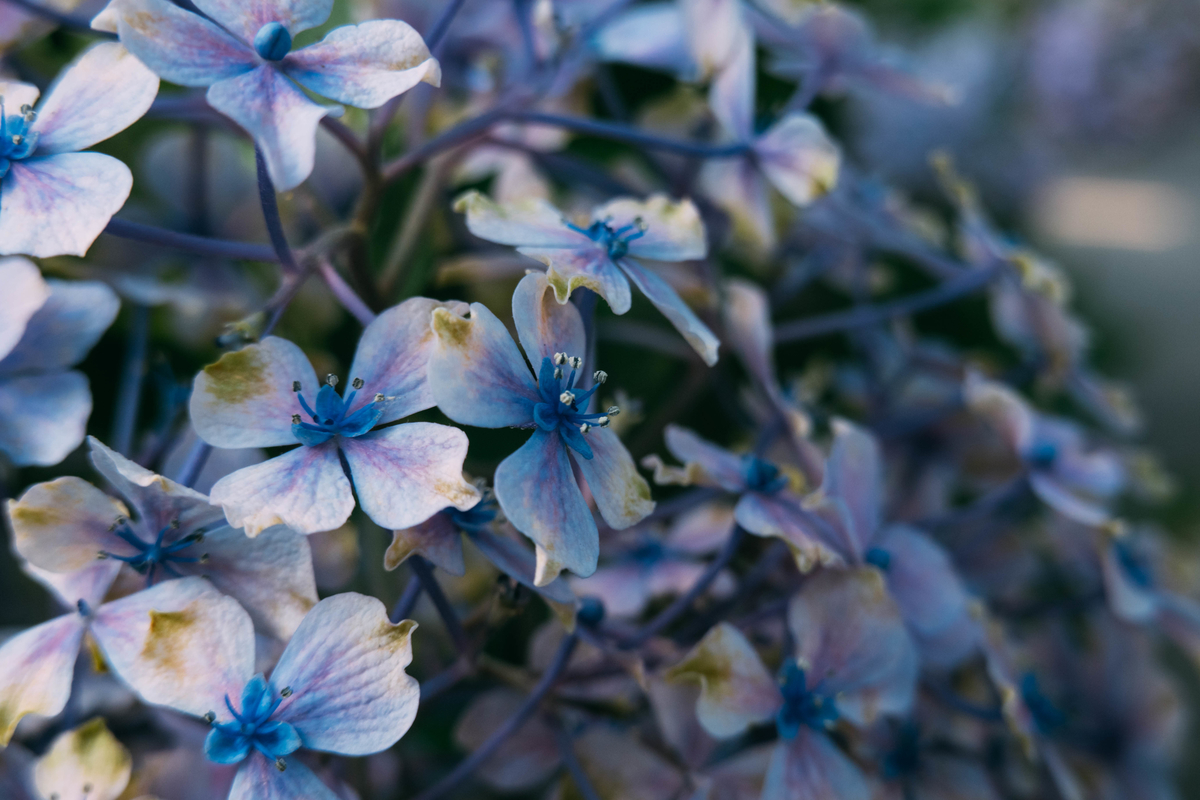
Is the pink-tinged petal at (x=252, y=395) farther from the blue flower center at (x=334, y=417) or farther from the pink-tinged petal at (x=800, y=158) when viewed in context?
the pink-tinged petal at (x=800, y=158)

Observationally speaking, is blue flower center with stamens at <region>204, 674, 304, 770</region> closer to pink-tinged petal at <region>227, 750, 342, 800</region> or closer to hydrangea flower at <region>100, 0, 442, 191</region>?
pink-tinged petal at <region>227, 750, 342, 800</region>

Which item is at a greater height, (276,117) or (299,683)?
(276,117)

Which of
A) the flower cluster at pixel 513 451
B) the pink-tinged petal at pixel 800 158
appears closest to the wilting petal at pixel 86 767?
the flower cluster at pixel 513 451

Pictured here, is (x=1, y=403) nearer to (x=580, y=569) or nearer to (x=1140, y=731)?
(x=580, y=569)

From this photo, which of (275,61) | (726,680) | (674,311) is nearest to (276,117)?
(275,61)

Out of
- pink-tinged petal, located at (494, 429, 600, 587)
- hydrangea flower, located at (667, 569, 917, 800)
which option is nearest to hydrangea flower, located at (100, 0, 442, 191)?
pink-tinged petal, located at (494, 429, 600, 587)

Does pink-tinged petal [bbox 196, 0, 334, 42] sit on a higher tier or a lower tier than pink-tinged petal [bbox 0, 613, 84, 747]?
higher

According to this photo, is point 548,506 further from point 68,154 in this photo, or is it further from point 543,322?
point 68,154
